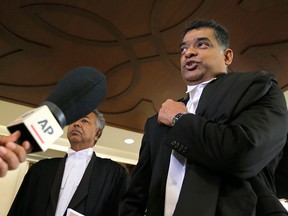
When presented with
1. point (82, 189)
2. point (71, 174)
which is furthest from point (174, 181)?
point (71, 174)

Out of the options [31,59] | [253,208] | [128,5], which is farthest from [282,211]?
[31,59]

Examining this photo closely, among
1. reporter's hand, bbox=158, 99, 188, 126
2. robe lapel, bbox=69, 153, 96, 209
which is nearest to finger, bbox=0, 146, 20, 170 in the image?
reporter's hand, bbox=158, 99, 188, 126

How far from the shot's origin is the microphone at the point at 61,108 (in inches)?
20.3

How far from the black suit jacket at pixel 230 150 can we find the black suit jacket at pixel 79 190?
2.90 feet

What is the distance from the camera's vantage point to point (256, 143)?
0.81m

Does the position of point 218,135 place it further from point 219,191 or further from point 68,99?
point 68,99

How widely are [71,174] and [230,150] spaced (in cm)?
133

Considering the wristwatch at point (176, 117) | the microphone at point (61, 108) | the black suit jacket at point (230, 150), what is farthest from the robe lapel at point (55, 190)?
the microphone at point (61, 108)

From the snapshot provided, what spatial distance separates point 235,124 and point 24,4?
2127 millimetres

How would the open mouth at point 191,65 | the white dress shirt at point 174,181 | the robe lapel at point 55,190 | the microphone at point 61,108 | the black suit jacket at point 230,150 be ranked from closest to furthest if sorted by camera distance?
1. the microphone at point 61,108
2. the black suit jacket at point 230,150
3. the white dress shirt at point 174,181
4. the open mouth at point 191,65
5. the robe lapel at point 55,190

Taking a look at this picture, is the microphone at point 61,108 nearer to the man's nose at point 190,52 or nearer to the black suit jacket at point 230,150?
the black suit jacket at point 230,150

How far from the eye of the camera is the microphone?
0.52m

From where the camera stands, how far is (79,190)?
1793 mm

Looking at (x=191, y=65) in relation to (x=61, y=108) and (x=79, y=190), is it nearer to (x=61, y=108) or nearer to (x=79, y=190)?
(x=61, y=108)
